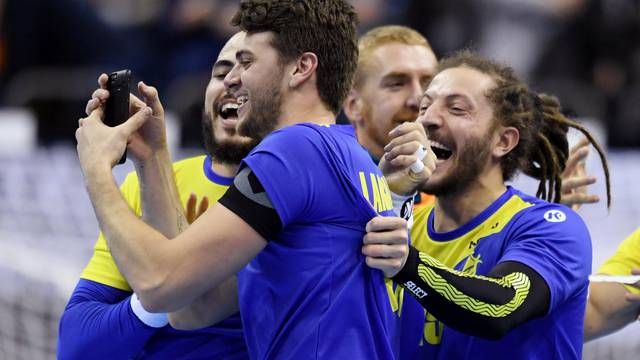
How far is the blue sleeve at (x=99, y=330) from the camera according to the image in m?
3.96

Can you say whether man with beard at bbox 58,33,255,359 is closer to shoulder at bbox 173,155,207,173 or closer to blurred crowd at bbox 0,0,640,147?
shoulder at bbox 173,155,207,173

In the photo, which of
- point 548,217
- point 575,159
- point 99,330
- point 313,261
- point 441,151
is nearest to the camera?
point 313,261

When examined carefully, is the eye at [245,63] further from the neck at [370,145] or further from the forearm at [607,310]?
the neck at [370,145]

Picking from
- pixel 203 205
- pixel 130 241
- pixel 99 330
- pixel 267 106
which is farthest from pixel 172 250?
pixel 203 205

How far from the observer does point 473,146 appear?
4516 mm

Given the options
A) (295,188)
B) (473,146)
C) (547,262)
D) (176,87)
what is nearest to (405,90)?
(473,146)

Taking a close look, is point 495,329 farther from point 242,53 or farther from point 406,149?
point 242,53

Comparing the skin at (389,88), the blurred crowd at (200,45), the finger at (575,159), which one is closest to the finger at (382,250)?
the finger at (575,159)

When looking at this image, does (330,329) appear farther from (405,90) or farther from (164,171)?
(405,90)

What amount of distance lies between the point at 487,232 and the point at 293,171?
132 centimetres

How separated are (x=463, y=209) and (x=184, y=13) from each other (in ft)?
22.0

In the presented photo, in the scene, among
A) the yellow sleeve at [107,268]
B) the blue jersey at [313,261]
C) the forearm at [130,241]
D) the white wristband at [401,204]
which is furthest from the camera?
the yellow sleeve at [107,268]

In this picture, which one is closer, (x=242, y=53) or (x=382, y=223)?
(x=382, y=223)

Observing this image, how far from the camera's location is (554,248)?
4.00 meters
